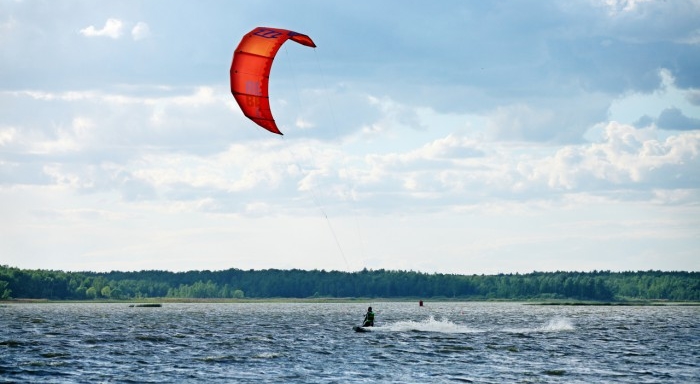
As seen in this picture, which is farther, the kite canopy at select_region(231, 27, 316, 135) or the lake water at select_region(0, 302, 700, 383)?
the kite canopy at select_region(231, 27, 316, 135)

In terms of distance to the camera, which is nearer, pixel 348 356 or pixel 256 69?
pixel 348 356

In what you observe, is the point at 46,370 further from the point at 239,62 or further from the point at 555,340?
the point at 555,340

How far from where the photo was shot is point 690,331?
309 ft

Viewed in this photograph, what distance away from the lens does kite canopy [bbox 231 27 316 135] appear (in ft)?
196

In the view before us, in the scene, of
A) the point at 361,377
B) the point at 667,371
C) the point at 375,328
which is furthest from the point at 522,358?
the point at 375,328

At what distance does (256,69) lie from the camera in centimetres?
6022

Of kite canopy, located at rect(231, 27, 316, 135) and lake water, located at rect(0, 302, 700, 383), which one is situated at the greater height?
kite canopy, located at rect(231, 27, 316, 135)

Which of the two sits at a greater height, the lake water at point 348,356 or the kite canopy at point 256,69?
the kite canopy at point 256,69

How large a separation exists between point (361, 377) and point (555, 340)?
1238 inches

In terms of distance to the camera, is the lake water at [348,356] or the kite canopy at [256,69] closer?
the lake water at [348,356]

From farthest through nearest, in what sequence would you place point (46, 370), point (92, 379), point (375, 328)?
1. point (375, 328)
2. point (46, 370)
3. point (92, 379)

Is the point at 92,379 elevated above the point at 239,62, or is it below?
below

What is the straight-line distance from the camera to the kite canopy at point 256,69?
59688mm

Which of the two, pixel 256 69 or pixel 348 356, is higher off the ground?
pixel 256 69
